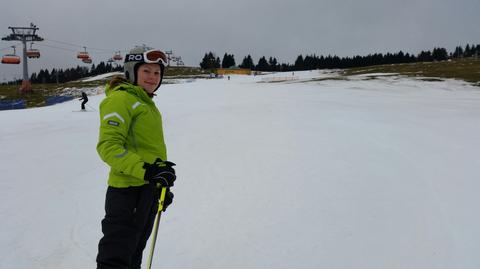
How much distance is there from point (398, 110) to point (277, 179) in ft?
38.2

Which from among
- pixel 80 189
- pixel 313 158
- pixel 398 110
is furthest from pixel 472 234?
pixel 398 110

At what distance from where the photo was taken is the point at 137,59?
2887 millimetres

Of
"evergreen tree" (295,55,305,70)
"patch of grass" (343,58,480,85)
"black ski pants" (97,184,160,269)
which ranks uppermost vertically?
"evergreen tree" (295,55,305,70)

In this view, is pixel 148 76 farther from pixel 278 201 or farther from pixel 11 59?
pixel 11 59

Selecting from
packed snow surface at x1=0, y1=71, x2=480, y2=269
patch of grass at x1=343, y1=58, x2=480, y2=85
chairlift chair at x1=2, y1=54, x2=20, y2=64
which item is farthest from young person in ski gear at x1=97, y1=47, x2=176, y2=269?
chairlift chair at x1=2, y1=54, x2=20, y2=64

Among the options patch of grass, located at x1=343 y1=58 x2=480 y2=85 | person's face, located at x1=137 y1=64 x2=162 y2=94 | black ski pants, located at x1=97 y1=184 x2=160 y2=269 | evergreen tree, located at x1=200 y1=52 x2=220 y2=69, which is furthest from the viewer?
evergreen tree, located at x1=200 y1=52 x2=220 y2=69

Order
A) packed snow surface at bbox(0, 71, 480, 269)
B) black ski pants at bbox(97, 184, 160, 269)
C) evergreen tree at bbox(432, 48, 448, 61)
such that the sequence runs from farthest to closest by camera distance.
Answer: evergreen tree at bbox(432, 48, 448, 61), packed snow surface at bbox(0, 71, 480, 269), black ski pants at bbox(97, 184, 160, 269)

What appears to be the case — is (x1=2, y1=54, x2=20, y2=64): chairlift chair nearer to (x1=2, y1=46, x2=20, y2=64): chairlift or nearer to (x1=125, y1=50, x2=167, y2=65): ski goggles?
(x1=2, y1=46, x2=20, y2=64): chairlift

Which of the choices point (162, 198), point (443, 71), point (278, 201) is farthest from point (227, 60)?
point (162, 198)

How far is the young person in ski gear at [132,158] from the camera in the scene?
8.29ft

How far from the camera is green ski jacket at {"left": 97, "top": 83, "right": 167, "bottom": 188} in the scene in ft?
8.23

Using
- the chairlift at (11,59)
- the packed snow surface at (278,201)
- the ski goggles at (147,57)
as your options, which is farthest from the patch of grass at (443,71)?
the chairlift at (11,59)

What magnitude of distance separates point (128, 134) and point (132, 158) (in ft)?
0.87

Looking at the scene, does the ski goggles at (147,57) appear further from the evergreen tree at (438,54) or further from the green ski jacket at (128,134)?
the evergreen tree at (438,54)
